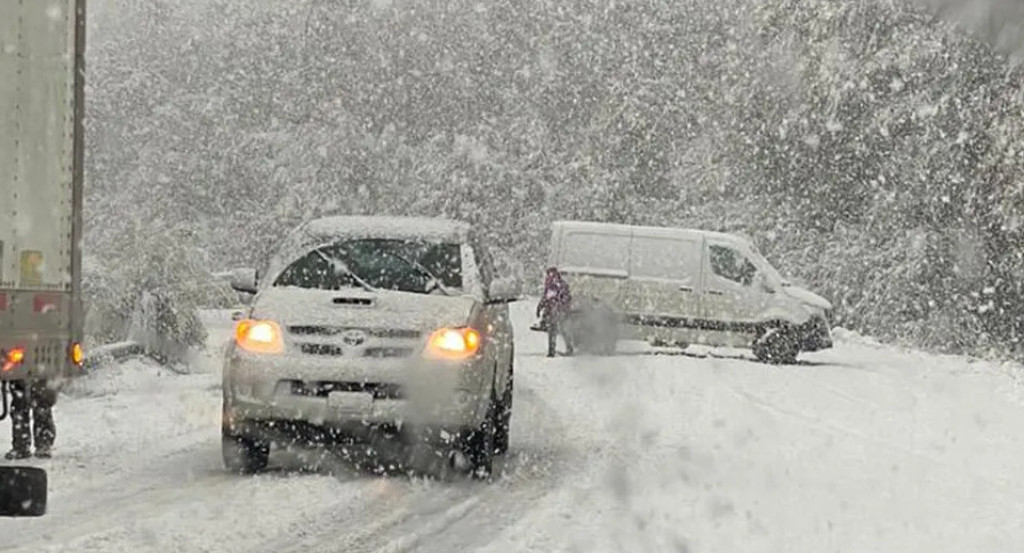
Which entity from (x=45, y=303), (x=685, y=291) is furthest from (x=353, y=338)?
(x=685, y=291)

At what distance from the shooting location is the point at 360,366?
9.76 metres

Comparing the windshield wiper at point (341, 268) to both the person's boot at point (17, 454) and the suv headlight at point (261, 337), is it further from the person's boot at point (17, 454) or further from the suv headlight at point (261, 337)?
the person's boot at point (17, 454)

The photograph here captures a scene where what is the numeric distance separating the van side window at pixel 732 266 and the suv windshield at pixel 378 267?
13824 millimetres

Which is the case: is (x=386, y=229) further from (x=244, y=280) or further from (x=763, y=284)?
(x=763, y=284)

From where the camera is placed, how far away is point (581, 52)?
51594mm

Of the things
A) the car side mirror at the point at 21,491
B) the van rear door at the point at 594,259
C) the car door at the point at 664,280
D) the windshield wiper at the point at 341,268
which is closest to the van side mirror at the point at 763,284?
the car door at the point at 664,280

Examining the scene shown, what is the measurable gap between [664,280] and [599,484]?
47.8 ft

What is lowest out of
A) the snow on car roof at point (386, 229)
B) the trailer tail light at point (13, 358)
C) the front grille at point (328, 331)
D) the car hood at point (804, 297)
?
the car hood at point (804, 297)

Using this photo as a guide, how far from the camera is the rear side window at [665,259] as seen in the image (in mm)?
24438

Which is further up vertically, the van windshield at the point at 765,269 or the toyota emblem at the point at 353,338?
the van windshield at the point at 765,269

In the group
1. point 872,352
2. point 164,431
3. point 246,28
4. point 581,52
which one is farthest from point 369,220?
point 246,28

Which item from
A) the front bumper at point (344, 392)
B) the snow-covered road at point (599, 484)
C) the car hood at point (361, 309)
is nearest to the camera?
the snow-covered road at point (599, 484)

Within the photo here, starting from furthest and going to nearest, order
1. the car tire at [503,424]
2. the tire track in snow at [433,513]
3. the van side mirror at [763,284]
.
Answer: the van side mirror at [763,284] < the car tire at [503,424] < the tire track in snow at [433,513]

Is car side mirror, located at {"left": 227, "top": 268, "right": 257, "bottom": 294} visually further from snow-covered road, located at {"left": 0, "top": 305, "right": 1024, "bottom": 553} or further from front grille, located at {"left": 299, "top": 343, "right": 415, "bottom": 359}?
snow-covered road, located at {"left": 0, "top": 305, "right": 1024, "bottom": 553}
